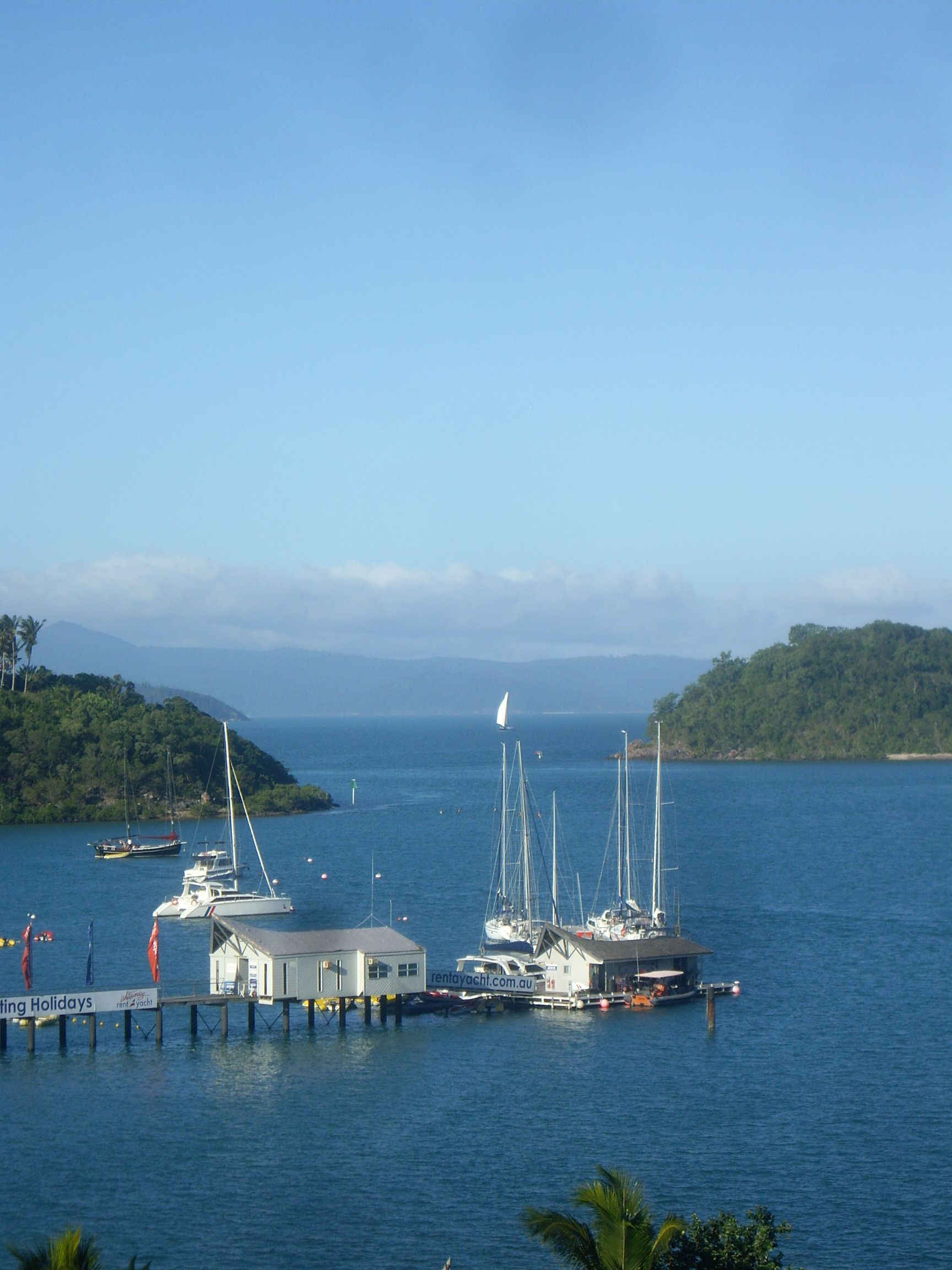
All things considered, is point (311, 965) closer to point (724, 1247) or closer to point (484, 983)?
point (484, 983)

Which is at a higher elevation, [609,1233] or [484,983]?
[609,1233]

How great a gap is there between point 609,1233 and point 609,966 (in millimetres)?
34451

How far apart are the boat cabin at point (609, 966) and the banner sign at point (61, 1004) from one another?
14966 millimetres

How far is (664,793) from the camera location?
154625 millimetres

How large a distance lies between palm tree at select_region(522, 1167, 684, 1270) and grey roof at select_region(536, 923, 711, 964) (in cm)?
3344

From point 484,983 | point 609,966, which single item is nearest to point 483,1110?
point 484,983

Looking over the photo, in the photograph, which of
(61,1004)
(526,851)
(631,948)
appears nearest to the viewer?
(61,1004)

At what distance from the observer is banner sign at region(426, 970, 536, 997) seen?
52.2 meters

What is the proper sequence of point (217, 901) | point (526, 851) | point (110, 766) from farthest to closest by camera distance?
point (110, 766), point (217, 901), point (526, 851)

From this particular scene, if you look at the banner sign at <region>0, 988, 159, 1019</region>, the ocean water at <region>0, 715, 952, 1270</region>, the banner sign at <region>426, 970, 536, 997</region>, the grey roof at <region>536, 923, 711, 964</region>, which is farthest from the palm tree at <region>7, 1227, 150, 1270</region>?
the grey roof at <region>536, 923, 711, 964</region>

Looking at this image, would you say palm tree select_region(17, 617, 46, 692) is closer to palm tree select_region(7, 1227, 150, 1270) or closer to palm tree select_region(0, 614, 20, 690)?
palm tree select_region(0, 614, 20, 690)

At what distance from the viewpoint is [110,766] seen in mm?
129000

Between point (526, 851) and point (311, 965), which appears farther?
point (526, 851)

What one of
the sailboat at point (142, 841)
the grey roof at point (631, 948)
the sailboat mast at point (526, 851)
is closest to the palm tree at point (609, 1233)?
the grey roof at point (631, 948)
